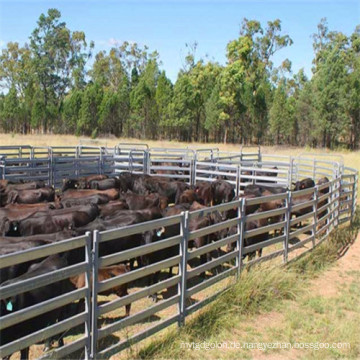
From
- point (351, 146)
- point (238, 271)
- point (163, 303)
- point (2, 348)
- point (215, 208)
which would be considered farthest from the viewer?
point (351, 146)

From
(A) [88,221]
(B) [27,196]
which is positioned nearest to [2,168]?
(B) [27,196]

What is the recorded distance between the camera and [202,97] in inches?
2069

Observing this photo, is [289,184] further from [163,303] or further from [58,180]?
[163,303]

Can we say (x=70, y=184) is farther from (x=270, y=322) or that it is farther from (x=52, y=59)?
(x=52, y=59)

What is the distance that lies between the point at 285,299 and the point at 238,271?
2.70 ft

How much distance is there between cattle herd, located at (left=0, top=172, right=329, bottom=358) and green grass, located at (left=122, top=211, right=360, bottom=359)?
42.2 inches

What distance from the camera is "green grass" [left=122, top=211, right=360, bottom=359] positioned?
4.73 metres

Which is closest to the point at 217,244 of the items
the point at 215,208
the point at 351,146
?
the point at 215,208

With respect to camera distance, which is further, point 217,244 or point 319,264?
point 319,264

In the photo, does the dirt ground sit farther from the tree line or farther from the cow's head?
the tree line

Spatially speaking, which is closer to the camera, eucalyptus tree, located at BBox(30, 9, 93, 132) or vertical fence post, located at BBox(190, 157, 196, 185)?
vertical fence post, located at BBox(190, 157, 196, 185)

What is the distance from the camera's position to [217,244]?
5914mm

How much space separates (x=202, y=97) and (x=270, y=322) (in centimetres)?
4852

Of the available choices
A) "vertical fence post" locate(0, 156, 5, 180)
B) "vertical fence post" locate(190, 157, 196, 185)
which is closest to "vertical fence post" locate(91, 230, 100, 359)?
"vertical fence post" locate(0, 156, 5, 180)
